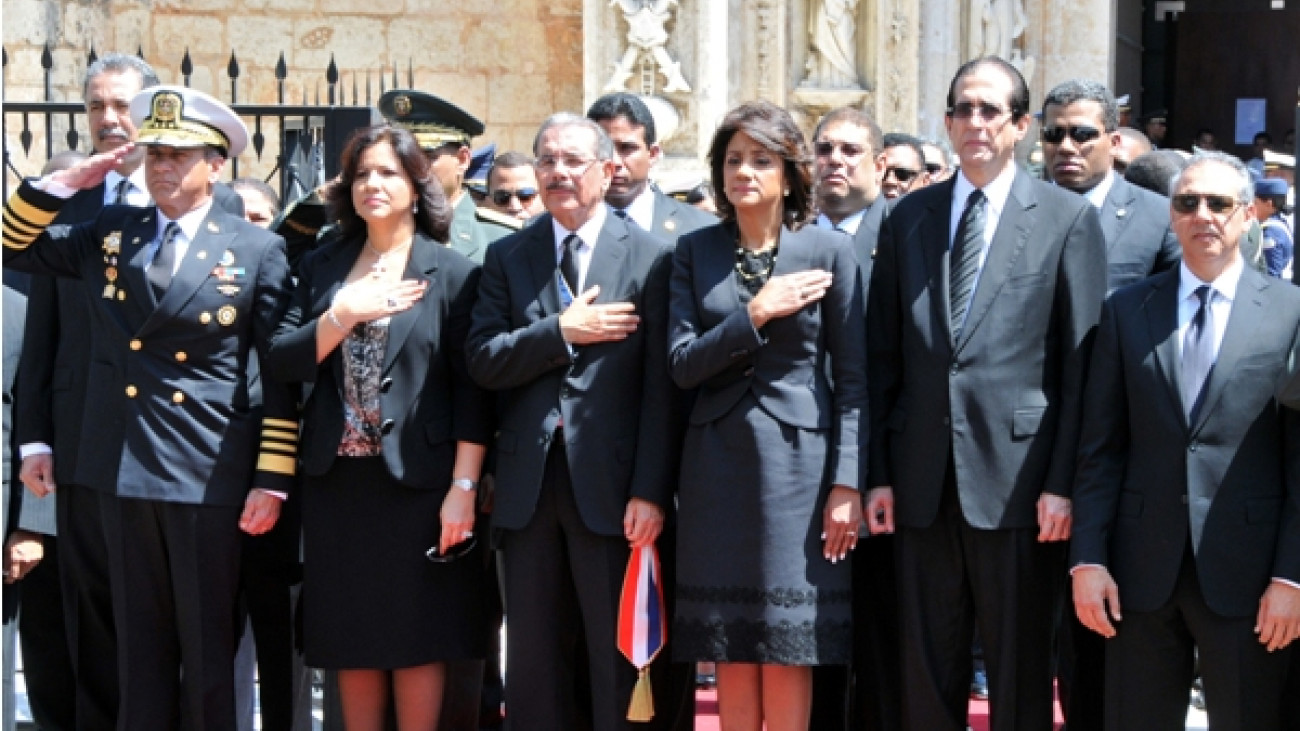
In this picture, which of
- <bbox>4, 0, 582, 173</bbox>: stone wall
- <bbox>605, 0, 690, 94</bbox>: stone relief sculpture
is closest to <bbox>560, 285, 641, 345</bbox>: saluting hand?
<bbox>605, 0, 690, 94</bbox>: stone relief sculpture

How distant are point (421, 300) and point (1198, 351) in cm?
229

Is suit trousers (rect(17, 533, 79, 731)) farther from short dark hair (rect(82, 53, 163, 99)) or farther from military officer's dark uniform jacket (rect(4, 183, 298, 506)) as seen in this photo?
short dark hair (rect(82, 53, 163, 99))

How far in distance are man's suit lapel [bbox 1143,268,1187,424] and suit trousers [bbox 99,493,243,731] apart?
2756mm

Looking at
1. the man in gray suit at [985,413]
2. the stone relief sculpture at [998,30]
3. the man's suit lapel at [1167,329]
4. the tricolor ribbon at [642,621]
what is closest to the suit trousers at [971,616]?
the man in gray suit at [985,413]

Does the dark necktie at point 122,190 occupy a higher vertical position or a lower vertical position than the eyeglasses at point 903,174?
lower

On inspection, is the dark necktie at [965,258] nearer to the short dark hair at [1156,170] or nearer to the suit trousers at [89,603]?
the short dark hair at [1156,170]

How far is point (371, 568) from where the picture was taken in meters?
5.63

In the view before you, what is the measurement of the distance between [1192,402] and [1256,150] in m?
11.2

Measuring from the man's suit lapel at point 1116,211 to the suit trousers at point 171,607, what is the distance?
2817 mm

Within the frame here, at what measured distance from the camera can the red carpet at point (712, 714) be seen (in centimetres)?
679

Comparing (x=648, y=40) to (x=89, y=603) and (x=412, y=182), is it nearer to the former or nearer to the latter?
(x=412, y=182)

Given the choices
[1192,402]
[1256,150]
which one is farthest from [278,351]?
[1256,150]

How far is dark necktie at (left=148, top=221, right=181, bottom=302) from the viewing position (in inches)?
222

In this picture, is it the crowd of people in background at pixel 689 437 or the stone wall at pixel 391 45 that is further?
the stone wall at pixel 391 45
